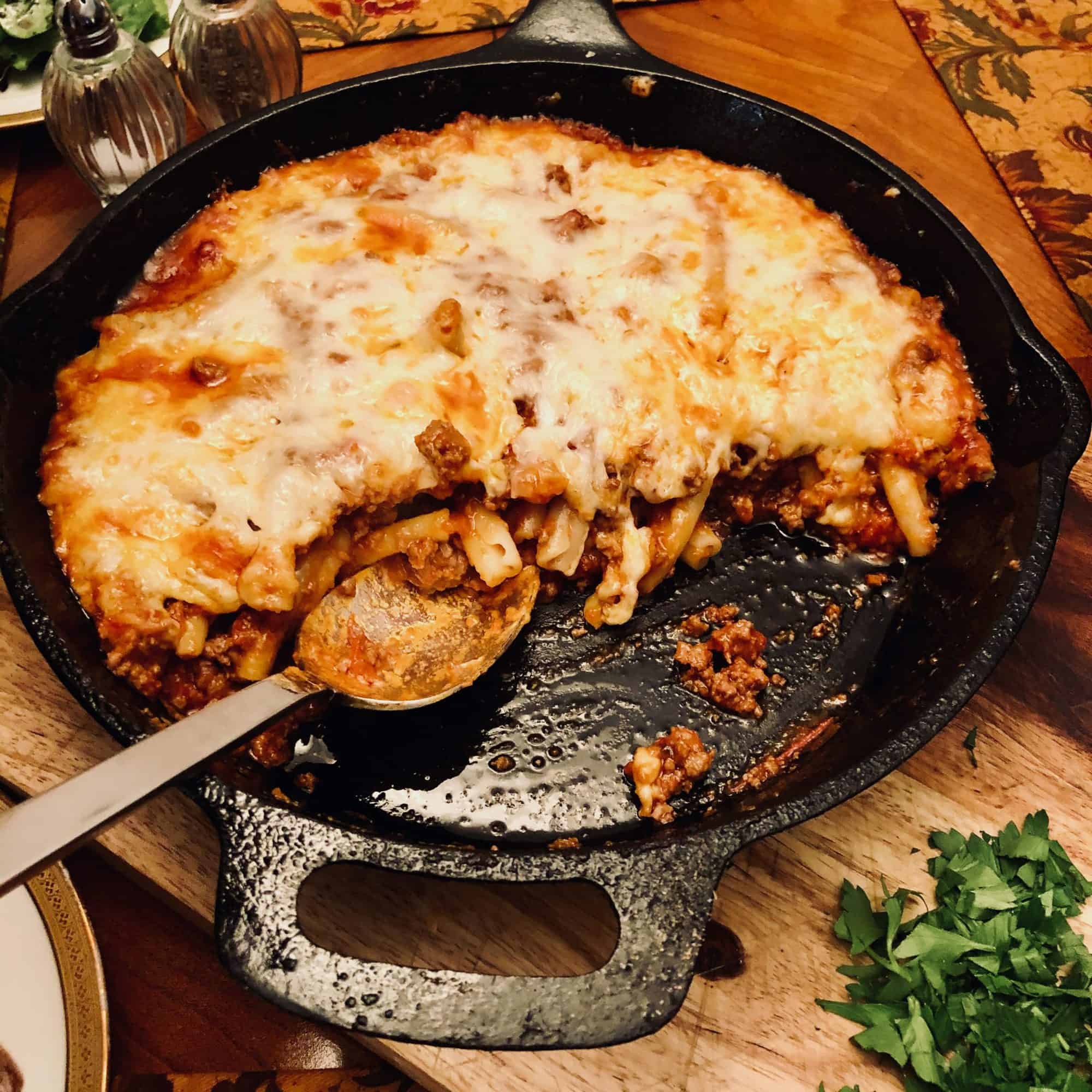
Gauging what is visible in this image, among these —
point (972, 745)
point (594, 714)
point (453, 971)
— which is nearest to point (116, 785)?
point (453, 971)

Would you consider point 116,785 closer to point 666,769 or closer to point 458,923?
point 458,923

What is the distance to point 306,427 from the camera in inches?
73.2

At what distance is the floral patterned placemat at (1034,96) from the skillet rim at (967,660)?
868 mm

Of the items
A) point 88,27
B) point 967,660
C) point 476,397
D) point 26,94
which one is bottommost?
point 967,660

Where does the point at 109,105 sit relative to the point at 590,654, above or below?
above

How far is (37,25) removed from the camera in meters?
2.79

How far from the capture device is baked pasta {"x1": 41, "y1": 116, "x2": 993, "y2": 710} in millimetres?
1792

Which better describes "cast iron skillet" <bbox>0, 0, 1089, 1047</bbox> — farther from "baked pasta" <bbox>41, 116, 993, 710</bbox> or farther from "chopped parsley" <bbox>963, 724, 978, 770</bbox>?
"chopped parsley" <bbox>963, 724, 978, 770</bbox>

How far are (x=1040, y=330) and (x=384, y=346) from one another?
73.0 inches

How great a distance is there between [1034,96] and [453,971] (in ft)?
10.8

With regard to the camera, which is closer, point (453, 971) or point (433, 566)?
point (453, 971)

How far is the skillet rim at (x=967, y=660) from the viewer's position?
154 cm

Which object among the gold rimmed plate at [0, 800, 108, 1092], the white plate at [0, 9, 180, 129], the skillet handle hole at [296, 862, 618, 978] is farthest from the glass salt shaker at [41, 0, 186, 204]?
→ the skillet handle hole at [296, 862, 618, 978]

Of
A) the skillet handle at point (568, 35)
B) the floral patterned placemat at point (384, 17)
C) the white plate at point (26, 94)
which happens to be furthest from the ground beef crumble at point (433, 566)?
the floral patterned placemat at point (384, 17)
